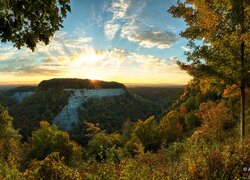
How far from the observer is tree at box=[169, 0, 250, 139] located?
12.6 m

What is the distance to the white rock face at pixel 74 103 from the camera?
135 metres

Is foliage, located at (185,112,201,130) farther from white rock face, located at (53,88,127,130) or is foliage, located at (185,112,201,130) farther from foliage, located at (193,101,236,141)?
white rock face, located at (53,88,127,130)

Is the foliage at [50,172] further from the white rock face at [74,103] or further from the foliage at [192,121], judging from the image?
the white rock face at [74,103]

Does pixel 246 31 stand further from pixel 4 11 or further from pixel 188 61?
pixel 4 11

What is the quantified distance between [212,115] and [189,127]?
24.9 m

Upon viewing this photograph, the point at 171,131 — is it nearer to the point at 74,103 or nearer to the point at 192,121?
the point at 192,121

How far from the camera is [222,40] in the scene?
42.7ft

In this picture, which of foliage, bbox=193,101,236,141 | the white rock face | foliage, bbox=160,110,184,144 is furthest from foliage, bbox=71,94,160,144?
foliage, bbox=193,101,236,141

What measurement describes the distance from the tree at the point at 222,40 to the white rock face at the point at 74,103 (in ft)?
393

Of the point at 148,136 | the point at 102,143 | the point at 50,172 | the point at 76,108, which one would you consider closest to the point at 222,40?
the point at 50,172

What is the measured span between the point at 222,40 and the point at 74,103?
148052 millimetres

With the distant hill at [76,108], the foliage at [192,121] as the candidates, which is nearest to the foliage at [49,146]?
the foliage at [192,121]

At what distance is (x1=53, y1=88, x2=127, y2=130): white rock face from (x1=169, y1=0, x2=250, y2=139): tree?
4716 inches

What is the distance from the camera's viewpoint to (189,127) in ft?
174
